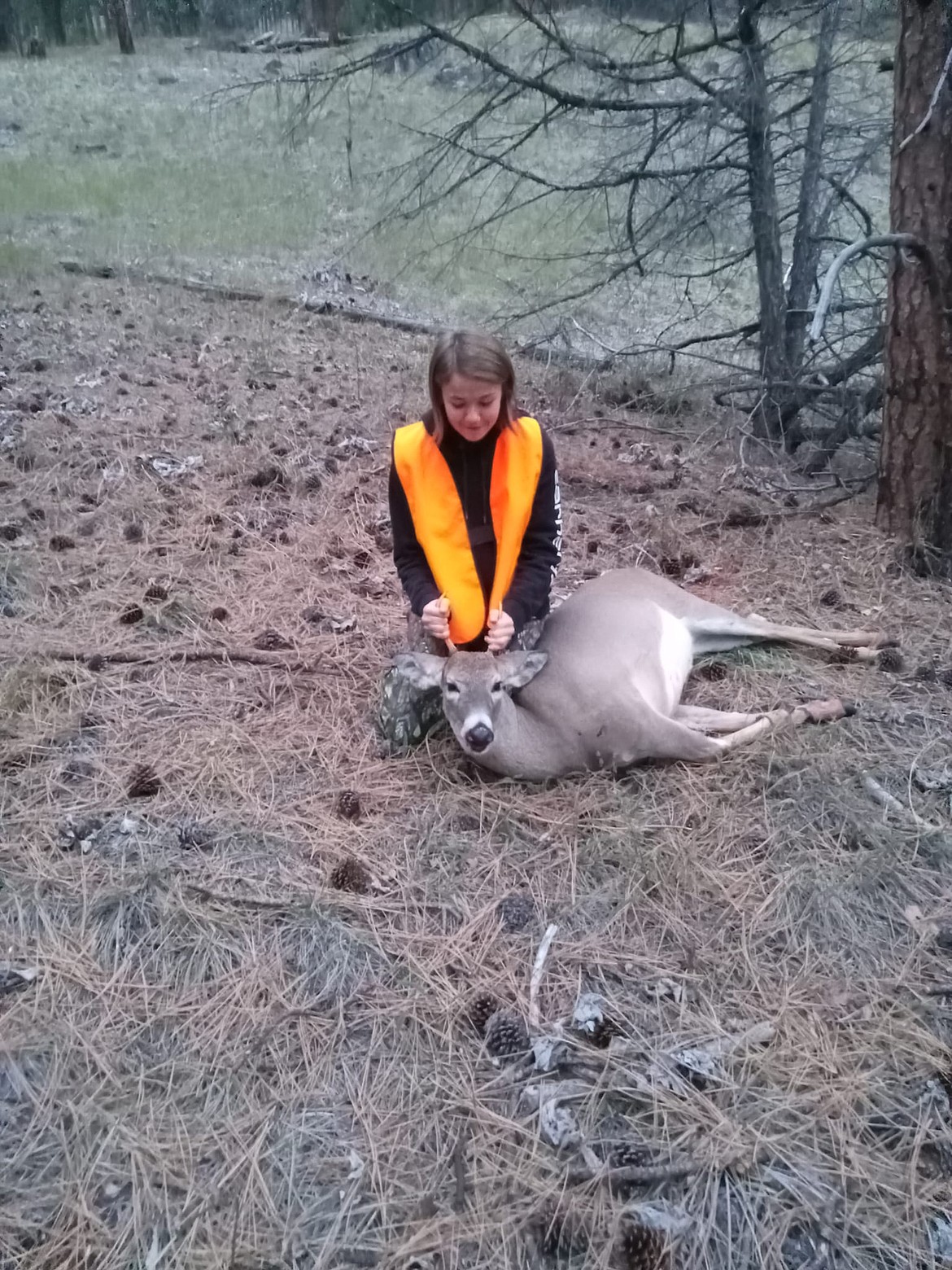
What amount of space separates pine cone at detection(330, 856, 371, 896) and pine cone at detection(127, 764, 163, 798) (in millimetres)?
761

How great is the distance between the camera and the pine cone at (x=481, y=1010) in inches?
94.9

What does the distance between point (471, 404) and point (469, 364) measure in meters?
0.13

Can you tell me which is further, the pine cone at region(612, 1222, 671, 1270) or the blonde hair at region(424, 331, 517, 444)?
the blonde hair at region(424, 331, 517, 444)

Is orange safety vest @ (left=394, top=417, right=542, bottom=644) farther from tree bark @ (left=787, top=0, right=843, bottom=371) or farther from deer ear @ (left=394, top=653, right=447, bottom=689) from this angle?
tree bark @ (left=787, top=0, right=843, bottom=371)

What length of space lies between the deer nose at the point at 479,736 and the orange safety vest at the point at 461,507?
1.53 ft

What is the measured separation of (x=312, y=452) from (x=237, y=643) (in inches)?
89.0

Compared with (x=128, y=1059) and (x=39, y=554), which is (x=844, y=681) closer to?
(x=128, y=1059)

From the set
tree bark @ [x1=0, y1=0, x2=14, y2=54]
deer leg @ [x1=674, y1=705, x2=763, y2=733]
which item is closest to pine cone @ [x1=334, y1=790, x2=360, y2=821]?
deer leg @ [x1=674, y1=705, x2=763, y2=733]

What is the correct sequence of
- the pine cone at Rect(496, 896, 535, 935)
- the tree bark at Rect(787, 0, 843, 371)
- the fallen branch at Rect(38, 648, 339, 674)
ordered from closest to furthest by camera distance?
the pine cone at Rect(496, 896, 535, 935), the fallen branch at Rect(38, 648, 339, 674), the tree bark at Rect(787, 0, 843, 371)

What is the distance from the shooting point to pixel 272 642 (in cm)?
416

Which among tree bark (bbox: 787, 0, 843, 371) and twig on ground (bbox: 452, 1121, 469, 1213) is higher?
tree bark (bbox: 787, 0, 843, 371)

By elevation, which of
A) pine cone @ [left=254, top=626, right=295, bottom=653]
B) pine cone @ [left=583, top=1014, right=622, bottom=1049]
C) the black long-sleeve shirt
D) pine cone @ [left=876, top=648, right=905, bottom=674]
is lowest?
pine cone @ [left=583, top=1014, right=622, bottom=1049]

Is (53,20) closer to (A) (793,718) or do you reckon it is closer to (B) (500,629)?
(B) (500,629)

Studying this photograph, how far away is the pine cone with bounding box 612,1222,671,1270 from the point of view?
187cm
